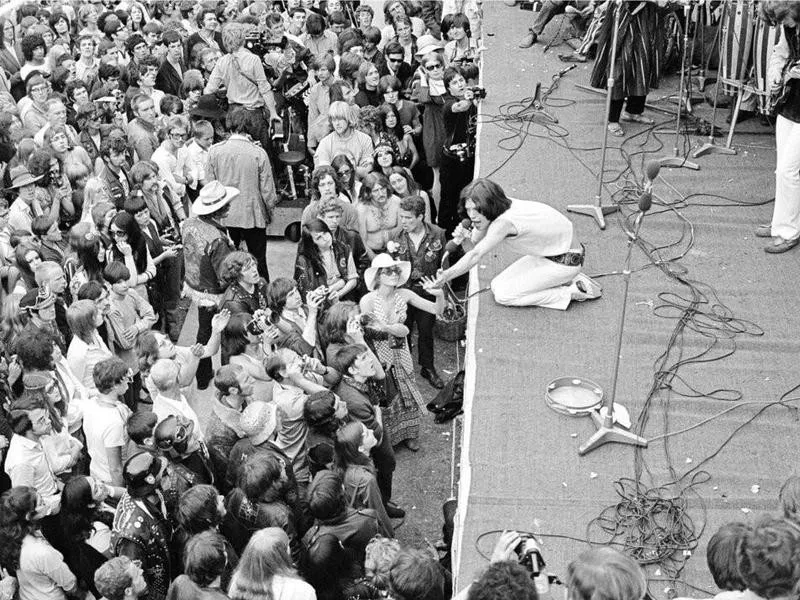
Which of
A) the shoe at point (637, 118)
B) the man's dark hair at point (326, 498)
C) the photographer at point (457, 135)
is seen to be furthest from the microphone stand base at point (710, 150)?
the man's dark hair at point (326, 498)

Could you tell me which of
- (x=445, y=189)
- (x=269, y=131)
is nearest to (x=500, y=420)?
(x=445, y=189)

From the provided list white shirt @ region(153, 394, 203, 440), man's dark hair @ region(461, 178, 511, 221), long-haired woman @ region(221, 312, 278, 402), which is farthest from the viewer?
man's dark hair @ region(461, 178, 511, 221)

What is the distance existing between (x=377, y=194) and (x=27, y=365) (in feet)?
8.70

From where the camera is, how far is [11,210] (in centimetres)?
654

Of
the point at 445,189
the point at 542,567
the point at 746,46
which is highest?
the point at 746,46

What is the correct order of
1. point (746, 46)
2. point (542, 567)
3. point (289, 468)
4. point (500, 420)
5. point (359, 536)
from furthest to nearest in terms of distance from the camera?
point (746, 46) < point (500, 420) < point (289, 468) < point (359, 536) < point (542, 567)

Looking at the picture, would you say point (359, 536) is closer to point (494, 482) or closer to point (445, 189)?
point (494, 482)

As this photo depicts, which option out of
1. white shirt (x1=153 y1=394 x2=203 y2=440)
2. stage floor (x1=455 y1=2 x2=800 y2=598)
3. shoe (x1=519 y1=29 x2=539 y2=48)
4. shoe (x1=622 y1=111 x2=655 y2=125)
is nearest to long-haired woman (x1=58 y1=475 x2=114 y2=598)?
white shirt (x1=153 y1=394 x2=203 y2=440)

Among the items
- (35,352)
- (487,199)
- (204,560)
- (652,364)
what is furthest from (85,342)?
(652,364)

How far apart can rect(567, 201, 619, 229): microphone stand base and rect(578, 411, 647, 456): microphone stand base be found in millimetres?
2197

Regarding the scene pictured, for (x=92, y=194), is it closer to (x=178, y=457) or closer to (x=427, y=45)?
(x=178, y=457)

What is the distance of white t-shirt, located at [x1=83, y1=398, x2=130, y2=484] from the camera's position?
Answer: 468cm

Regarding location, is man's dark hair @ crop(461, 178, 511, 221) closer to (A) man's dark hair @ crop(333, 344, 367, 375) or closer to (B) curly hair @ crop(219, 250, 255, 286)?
(A) man's dark hair @ crop(333, 344, 367, 375)

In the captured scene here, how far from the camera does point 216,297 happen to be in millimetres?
6301
